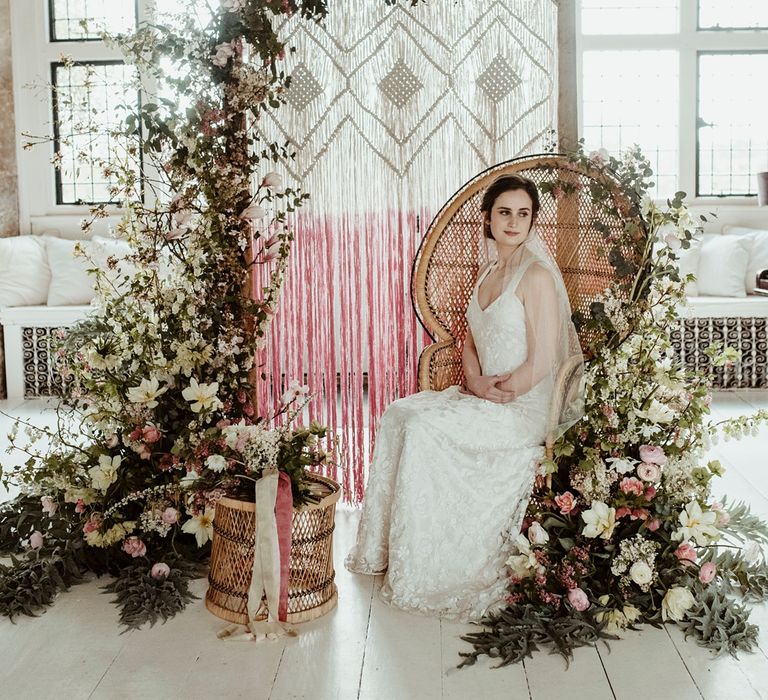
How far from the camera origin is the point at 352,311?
12.8ft

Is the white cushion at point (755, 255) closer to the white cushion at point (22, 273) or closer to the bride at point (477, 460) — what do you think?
the bride at point (477, 460)

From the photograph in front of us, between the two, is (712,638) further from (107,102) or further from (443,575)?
(107,102)

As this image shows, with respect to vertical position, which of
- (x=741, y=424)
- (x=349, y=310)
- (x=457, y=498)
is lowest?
(x=457, y=498)

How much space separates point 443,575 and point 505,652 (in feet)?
1.46

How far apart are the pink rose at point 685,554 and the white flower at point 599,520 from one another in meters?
0.22

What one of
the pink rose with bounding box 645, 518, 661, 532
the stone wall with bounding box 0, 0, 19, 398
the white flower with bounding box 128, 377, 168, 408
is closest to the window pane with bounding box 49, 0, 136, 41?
the stone wall with bounding box 0, 0, 19, 398

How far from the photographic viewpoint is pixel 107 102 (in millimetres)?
7262

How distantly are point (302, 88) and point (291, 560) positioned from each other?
5.98ft

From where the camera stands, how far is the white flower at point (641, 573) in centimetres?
279

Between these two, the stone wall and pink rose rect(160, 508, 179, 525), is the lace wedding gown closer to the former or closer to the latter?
pink rose rect(160, 508, 179, 525)

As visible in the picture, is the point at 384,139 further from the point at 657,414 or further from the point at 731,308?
the point at 731,308

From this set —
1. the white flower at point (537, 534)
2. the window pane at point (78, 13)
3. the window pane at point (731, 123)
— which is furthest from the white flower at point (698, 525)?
the window pane at point (78, 13)

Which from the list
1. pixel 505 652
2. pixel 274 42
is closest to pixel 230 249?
pixel 274 42

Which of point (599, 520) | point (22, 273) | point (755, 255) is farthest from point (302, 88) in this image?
point (755, 255)
